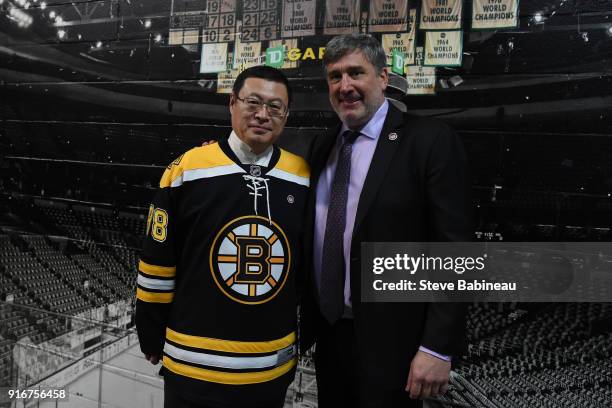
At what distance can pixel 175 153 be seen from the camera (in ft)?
6.66

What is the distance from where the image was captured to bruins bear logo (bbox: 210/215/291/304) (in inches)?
39.3

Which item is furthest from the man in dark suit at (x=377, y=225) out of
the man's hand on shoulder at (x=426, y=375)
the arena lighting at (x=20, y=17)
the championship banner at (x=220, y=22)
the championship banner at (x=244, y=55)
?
the arena lighting at (x=20, y=17)

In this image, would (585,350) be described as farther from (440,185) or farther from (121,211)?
(121,211)

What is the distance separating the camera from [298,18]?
1.84 metres

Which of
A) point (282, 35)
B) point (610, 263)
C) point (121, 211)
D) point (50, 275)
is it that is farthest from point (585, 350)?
point (50, 275)

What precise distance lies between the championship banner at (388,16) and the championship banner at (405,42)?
0.03m

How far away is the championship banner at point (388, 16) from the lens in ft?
5.65

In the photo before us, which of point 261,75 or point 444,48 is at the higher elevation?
point 444,48

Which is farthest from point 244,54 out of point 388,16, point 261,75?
point 261,75

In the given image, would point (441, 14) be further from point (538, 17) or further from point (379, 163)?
point (379, 163)

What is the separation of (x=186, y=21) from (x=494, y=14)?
1.45 meters

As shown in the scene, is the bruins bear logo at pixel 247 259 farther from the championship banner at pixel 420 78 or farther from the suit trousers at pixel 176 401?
the championship banner at pixel 420 78

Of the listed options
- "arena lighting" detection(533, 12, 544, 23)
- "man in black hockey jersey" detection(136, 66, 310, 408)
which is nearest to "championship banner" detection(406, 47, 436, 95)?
"arena lighting" detection(533, 12, 544, 23)

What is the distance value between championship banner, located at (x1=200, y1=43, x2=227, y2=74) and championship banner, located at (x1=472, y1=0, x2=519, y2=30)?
3.78 feet
